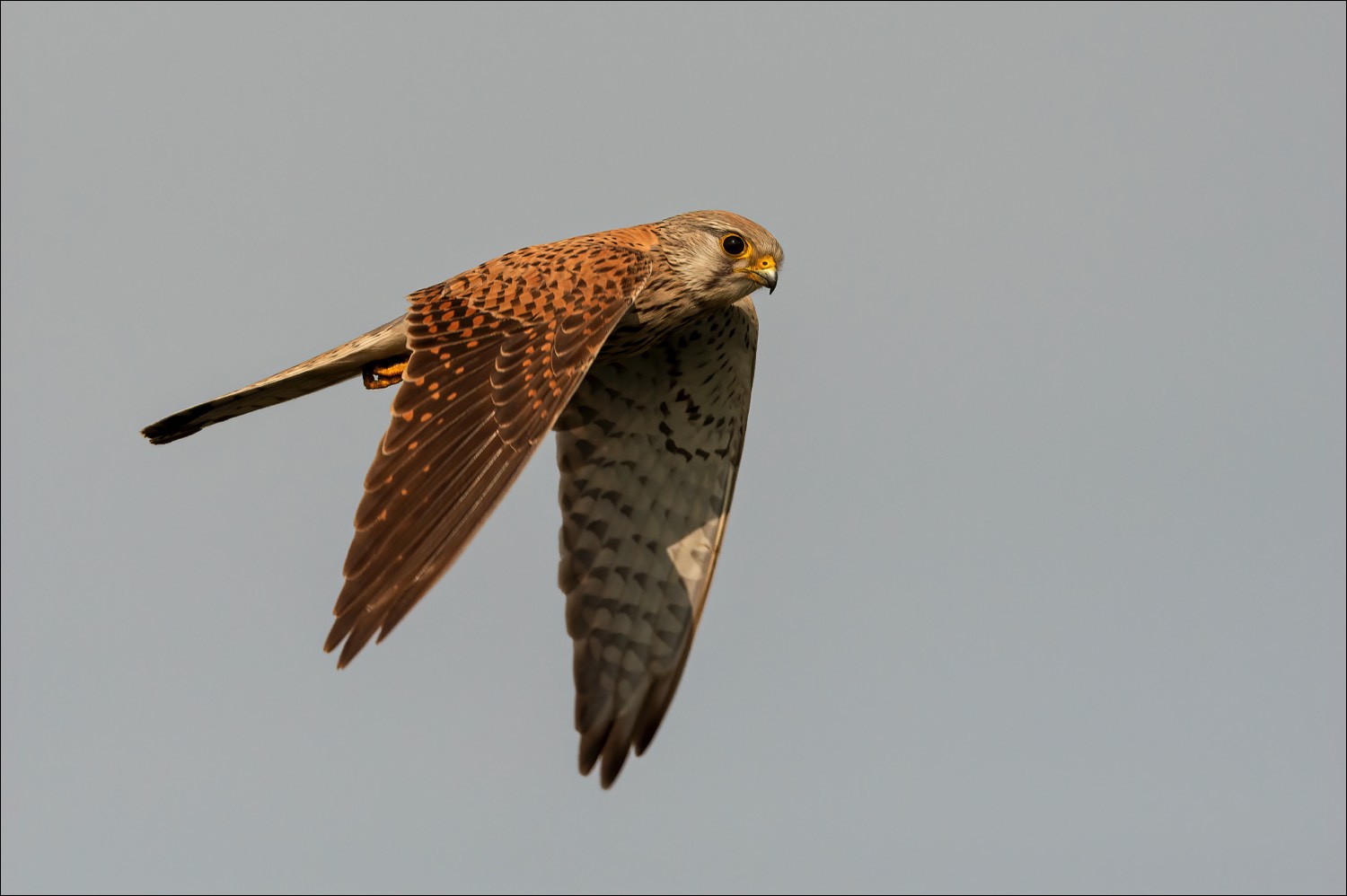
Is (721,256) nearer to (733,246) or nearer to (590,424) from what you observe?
(733,246)

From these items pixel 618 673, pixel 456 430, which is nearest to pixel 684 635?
pixel 618 673

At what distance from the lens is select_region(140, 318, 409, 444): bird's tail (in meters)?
10.6

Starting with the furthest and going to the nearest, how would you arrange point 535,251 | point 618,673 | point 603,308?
point 618,673, point 535,251, point 603,308

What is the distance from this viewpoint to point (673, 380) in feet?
39.3

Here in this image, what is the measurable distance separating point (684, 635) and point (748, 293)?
2218 mm

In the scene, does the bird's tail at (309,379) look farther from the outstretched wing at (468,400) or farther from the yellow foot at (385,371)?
the outstretched wing at (468,400)

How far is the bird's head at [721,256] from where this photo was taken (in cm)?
1074

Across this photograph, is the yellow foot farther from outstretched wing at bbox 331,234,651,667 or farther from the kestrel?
outstretched wing at bbox 331,234,651,667

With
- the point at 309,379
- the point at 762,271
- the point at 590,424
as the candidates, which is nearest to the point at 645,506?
the point at 590,424

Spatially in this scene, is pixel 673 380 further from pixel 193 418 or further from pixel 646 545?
pixel 193 418

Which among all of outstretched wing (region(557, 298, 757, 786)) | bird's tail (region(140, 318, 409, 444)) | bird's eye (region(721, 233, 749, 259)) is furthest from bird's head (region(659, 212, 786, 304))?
bird's tail (region(140, 318, 409, 444))

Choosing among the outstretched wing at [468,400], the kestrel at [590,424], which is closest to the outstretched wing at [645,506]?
the kestrel at [590,424]

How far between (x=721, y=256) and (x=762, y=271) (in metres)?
0.24

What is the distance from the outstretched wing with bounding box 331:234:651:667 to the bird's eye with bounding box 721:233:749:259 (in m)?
0.51
